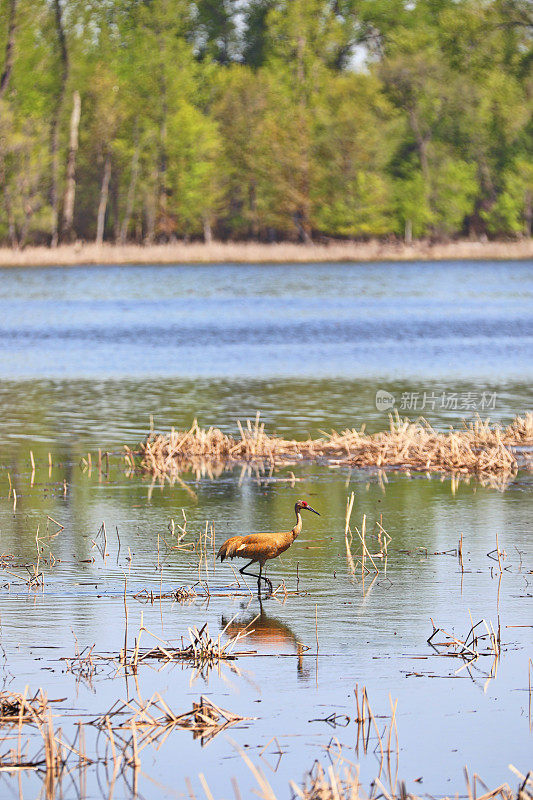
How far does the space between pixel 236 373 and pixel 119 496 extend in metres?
16.1

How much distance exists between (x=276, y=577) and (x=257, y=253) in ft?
246

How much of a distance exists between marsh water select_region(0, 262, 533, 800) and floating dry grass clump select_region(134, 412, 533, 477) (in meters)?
0.57

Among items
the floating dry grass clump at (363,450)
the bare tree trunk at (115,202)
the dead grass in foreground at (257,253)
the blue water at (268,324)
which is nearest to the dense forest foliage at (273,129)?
the bare tree trunk at (115,202)

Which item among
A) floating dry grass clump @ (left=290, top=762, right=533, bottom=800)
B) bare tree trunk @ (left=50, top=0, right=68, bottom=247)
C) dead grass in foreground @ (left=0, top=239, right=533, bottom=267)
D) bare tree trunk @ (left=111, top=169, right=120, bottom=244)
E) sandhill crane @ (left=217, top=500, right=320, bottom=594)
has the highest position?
bare tree trunk @ (left=50, top=0, right=68, bottom=247)

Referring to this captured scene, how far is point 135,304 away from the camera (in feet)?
184

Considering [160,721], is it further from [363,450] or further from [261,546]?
[363,450]

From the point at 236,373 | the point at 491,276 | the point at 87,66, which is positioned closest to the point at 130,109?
the point at 87,66

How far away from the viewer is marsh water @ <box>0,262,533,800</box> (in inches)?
302

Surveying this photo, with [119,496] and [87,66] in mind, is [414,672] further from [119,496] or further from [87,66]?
[87,66]

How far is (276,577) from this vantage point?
37.9 ft

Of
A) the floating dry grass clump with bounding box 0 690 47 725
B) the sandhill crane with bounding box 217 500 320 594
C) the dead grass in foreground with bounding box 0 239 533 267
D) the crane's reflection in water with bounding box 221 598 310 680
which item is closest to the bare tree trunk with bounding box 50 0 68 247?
the dead grass in foreground with bounding box 0 239 533 267

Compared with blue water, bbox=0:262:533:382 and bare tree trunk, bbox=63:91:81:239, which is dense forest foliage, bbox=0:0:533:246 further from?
blue water, bbox=0:262:533:382

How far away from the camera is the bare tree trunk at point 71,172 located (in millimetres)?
92188

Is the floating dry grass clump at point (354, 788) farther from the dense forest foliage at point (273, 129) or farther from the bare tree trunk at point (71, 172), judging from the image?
the bare tree trunk at point (71, 172)
